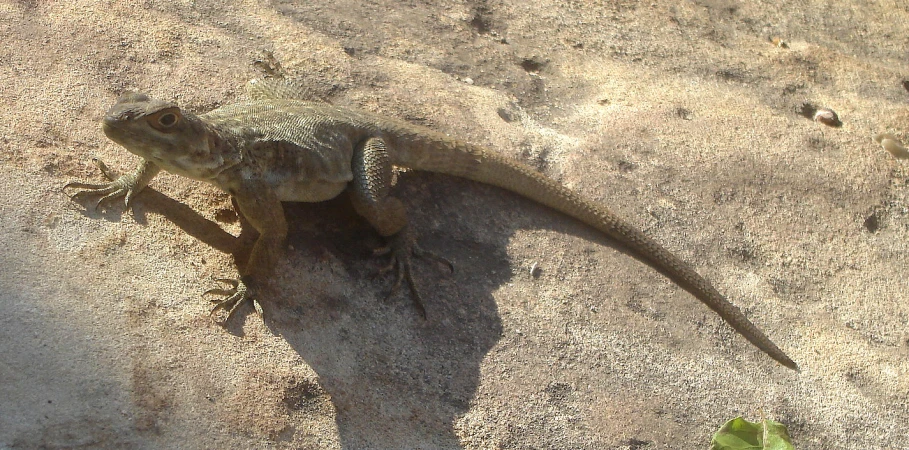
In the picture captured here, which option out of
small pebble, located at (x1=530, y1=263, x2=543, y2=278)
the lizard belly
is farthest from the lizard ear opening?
small pebble, located at (x1=530, y1=263, x2=543, y2=278)

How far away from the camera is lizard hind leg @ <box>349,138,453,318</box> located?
503 cm

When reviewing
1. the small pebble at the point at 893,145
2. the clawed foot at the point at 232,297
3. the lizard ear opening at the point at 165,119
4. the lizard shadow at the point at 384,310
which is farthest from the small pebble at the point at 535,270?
the small pebble at the point at 893,145

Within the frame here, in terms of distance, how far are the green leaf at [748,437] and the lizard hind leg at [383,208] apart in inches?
75.8

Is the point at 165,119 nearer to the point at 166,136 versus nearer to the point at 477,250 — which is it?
the point at 166,136

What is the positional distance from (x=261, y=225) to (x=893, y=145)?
18.4 feet

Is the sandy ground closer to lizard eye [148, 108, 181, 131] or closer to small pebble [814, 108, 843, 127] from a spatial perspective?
small pebble [814, 108, 843, 127]

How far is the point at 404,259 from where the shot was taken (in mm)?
5031

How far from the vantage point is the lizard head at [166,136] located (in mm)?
4195

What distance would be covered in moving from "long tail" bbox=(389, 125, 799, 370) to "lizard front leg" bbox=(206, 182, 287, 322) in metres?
1.08

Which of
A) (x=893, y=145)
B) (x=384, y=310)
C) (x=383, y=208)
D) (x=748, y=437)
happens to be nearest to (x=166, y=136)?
(x=383, y=208)

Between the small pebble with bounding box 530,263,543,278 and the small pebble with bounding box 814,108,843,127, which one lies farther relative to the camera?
the small pebble with bounding box 814,108,843,127

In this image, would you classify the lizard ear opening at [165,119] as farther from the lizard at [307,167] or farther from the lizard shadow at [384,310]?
the lizard shadow at [384,310]

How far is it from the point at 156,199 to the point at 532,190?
98.6 inches

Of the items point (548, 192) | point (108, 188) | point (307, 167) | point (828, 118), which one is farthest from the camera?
point (828, 118)
